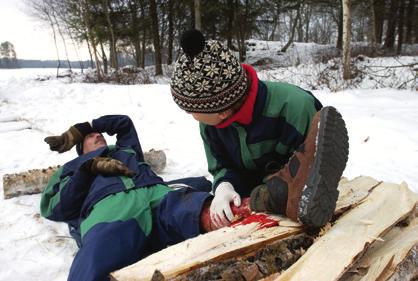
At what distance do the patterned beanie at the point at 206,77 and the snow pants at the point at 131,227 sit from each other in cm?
48

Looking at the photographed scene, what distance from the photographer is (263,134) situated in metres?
1.81

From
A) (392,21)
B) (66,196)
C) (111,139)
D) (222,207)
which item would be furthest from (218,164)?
(392,21)

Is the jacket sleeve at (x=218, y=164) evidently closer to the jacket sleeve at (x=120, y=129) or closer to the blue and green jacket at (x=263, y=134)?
the blue and green jacket at (x=263, y=134)

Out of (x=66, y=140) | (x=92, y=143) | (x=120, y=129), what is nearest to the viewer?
(x=66, y=140)

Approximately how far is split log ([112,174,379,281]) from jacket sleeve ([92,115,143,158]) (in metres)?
1.52

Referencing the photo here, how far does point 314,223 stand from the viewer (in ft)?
4.19

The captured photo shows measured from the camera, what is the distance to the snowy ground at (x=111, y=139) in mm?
2229

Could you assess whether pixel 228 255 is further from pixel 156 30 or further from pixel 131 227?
pixel 156 30

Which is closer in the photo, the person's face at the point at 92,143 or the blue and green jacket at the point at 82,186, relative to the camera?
the blue and green jacket at the point at 82,186

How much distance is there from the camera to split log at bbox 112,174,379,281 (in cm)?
117

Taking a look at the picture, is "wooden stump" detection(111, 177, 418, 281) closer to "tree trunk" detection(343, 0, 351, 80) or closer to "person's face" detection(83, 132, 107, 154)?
"person's face" detection(83, 132, 107, 154)

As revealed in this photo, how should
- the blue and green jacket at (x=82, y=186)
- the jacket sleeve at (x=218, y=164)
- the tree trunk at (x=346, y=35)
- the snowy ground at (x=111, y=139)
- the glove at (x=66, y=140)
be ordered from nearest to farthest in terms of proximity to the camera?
1. the jacket sleeve at (x=218, y=164)
2. the blue and green jacket at (x=82, y=186)
3. the snowy ground at (x=111, y=139)
4. the glove at (x=66, y=140)
5. the tree trunk at (x=346, y=35)

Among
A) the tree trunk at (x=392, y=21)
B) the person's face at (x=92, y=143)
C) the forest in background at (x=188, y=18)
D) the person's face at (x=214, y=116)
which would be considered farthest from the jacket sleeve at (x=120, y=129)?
the tree trunk at (x=392, y=21)

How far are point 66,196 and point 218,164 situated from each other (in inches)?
36.6
